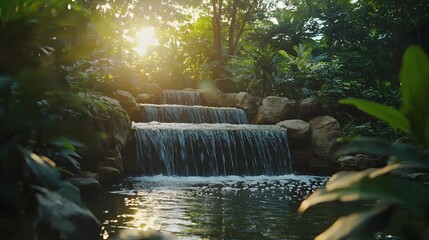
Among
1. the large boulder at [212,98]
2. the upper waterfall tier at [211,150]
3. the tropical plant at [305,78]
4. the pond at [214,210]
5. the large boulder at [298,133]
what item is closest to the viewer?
the pond at [214,210]

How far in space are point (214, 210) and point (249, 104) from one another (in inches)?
382

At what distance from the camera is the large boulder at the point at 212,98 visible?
1738 centimetres

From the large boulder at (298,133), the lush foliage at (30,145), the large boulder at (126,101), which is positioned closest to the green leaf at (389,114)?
the lush foliage at (30,145)

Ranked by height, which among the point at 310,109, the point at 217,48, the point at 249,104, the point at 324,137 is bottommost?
the point at 324,137

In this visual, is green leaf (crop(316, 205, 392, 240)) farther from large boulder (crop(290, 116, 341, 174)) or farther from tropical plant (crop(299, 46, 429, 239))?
large boulder (crop(290, 116, 341, 174))

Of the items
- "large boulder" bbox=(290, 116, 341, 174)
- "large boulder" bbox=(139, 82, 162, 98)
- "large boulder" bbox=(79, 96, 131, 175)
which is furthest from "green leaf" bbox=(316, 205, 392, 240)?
"large boulder" bbox=(139, 82, 162, 98)

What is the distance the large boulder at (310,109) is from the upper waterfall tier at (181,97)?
5.52 meters

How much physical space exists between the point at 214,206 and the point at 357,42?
57.6 feet

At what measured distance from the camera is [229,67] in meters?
20.1

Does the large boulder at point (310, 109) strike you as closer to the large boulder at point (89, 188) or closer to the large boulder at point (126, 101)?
the large boulder at point (126, 101)

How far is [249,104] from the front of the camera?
50.1 feet

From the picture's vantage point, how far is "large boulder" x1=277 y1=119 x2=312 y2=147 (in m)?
12.1

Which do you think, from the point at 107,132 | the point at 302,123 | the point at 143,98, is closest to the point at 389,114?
the point at 107,132

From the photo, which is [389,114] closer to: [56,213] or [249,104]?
[56,213]
